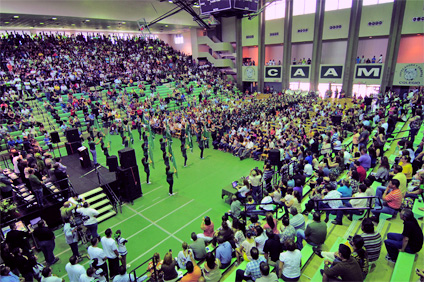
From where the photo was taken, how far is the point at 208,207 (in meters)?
10.3

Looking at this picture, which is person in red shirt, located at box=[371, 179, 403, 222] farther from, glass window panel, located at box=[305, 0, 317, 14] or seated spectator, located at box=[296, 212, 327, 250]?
glass window panel, located at box=[305, 0, 317, 14]

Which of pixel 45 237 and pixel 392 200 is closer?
pixel 392 200

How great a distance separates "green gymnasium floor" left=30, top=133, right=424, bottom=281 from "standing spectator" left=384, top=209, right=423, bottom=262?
0.28 metres

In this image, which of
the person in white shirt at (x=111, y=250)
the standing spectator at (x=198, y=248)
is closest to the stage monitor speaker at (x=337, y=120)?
the standing spectator at (x=198, y=248)

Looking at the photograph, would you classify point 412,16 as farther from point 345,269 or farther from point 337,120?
point 345,269

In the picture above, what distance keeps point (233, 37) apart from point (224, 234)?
3567 centimetres

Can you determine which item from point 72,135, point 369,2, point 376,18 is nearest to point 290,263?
point 72,135

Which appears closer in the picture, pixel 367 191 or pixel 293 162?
pixel 367 191

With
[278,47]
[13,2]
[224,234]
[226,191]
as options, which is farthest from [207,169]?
[278,47]

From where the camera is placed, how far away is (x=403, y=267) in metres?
4.70

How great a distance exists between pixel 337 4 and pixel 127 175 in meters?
28.5

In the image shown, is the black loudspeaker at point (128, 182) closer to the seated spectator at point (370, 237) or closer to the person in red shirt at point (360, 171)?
the person in red shirt at point (360, 171)

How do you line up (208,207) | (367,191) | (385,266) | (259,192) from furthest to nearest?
(208,207)
(259,192)
(367,191)
(385,266)

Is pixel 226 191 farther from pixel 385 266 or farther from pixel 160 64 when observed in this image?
pixel 160 64
